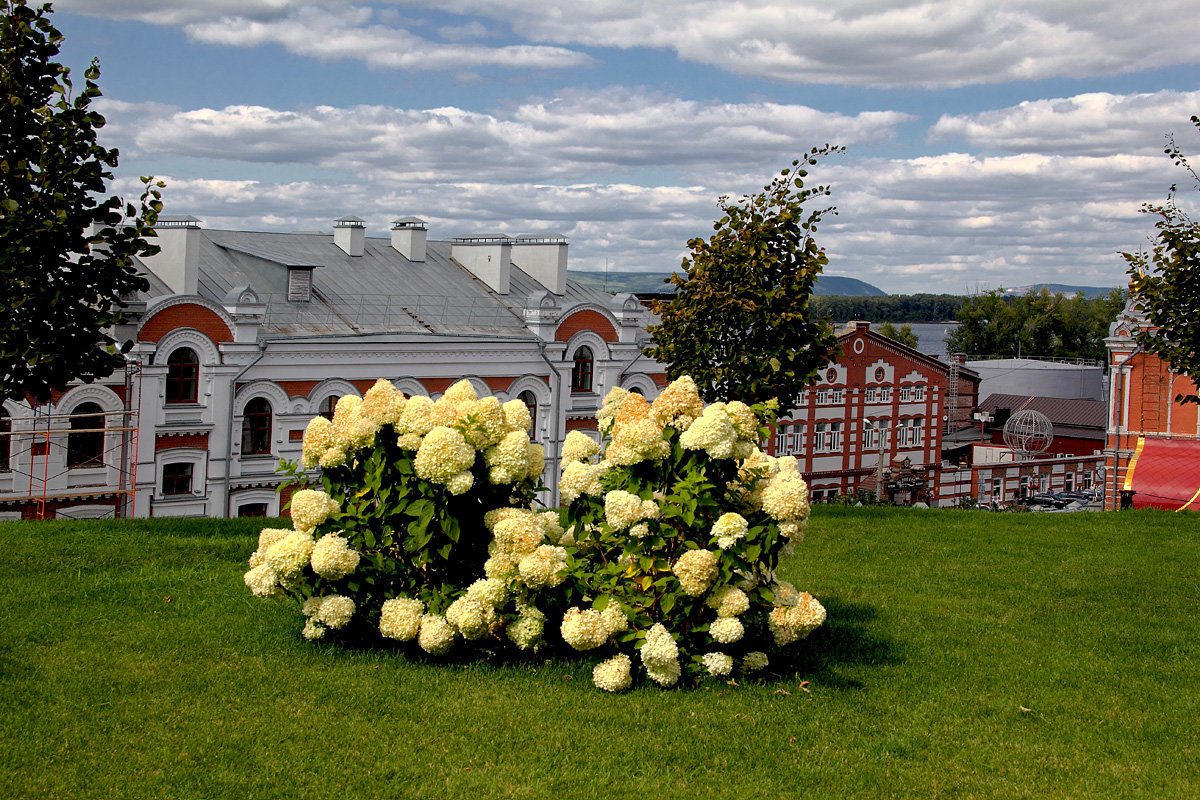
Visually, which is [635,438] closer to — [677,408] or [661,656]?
[677,408]

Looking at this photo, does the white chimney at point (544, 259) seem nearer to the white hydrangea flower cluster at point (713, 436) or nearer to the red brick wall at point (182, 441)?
the red brick wall at point (182, 441)

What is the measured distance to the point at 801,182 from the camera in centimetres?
1622

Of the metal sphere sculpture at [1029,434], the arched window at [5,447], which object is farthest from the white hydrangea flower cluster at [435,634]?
the metal sphere sculpture at [1029,434]

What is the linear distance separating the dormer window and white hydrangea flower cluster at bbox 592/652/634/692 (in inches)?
956

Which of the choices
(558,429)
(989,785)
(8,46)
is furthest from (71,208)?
(558,429)

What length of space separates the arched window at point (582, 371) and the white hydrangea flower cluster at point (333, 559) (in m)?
25.9

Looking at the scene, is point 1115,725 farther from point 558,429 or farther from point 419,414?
point 558,429

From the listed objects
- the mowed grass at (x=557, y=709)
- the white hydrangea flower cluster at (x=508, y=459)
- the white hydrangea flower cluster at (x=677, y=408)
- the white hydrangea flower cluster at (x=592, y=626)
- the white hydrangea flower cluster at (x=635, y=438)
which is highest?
the white hydrangea flower cluster at (x=677, y=408)

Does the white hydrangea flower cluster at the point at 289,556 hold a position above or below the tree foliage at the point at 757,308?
below

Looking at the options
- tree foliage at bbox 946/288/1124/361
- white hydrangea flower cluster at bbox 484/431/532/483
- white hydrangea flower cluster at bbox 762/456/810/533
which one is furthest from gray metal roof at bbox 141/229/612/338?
tree foliage at bbox 946/288/1124/361

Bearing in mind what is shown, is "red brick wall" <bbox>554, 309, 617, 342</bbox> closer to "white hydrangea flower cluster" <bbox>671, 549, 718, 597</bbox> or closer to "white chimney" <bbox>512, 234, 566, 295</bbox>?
"white chimney" <bbox>512, 234, 566, 295</bbox>

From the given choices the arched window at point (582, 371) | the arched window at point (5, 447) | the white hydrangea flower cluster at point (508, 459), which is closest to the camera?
the white hydrangea flower cluster at point (508, 459)

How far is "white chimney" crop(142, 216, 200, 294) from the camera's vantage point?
27.1 meters

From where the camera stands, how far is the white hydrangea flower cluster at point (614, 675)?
327 inches
